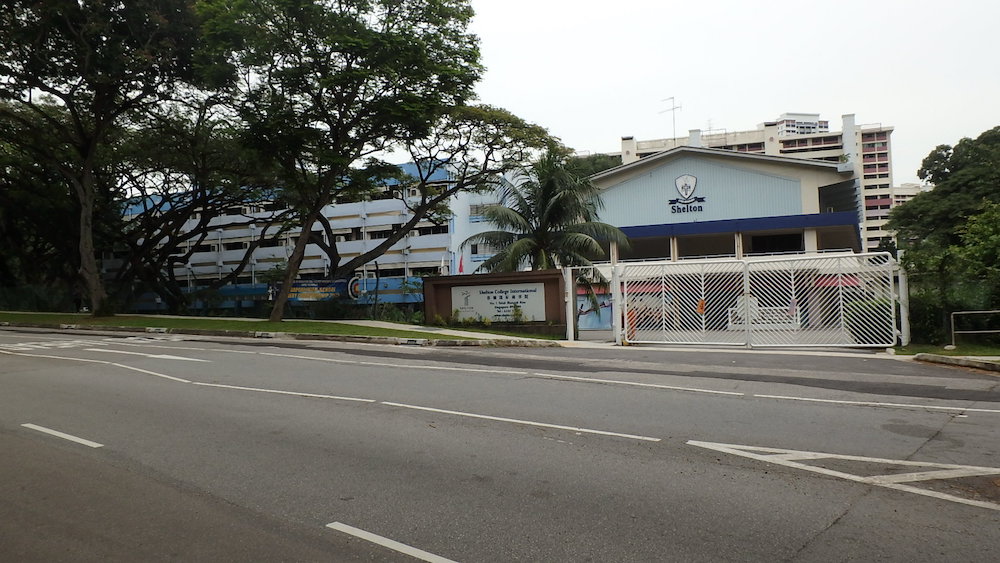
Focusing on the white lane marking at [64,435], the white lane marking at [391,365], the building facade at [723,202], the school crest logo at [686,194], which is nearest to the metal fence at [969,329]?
the white lane marking at [391,365]

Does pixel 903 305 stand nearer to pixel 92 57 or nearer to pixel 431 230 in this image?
pixel 92 57

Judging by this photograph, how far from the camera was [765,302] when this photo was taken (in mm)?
18062

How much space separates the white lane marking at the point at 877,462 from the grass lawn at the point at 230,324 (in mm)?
14265

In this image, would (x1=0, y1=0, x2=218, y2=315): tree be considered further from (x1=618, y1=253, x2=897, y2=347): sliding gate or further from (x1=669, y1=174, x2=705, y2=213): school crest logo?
(x1=669, y1=174, x2=705, y2=213): school crest logo

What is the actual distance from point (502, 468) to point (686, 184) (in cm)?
3624

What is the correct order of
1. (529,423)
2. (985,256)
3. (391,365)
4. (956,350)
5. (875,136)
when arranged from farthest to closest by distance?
(875,136) < (985,256) < (956,350) < (391,365) < (529,423)

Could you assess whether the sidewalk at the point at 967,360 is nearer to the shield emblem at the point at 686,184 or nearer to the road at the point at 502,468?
the road at the point at 502,468

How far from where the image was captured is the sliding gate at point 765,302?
55.7 feet

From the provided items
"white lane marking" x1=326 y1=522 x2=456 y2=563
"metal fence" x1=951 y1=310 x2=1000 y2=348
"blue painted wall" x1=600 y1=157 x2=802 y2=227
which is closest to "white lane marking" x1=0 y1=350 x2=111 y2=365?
"white lane marking" x1=326 y1=522 x2=456 y2=563

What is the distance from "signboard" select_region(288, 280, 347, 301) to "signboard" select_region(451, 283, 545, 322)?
7775mm

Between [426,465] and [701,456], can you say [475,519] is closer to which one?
[426,465]

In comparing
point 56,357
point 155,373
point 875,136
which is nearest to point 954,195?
point 155,373

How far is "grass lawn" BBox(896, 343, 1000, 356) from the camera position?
1398 centimetres

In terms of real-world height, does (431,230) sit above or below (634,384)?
above
